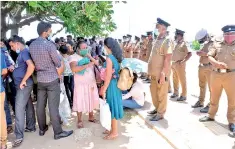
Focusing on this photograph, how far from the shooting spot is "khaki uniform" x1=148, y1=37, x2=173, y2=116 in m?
4.70

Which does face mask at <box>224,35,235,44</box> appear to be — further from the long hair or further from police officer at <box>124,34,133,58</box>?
police officer at <box>124,34,133,58</box>

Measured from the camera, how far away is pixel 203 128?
4.60 meters

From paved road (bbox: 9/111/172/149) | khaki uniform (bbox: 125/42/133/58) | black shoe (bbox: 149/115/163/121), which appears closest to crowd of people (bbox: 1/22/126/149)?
paved road (bbox: 9/111/172/149)

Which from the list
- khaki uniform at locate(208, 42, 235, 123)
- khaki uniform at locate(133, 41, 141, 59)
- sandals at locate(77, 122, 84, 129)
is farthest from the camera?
khaki uniform at locate(133, 41, 141, 59)

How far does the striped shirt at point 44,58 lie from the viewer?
395 centimetres

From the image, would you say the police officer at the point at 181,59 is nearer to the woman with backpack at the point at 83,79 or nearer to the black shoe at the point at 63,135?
the woman with backpack at the point at 83,79

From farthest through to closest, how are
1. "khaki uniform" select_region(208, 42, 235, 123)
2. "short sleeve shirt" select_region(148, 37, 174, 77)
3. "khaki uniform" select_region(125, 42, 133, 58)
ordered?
"khaki uniform" select_region(125, 42, 133, 58), "short sleeve shirt" select_region(148, 37, 174, 77), "khaki uniform" select_region(208, 42, 235, 123)

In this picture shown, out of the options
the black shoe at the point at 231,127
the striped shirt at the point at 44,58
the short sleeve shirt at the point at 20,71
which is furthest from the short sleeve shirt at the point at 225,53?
the short sleeve shirt at the point at 20,71

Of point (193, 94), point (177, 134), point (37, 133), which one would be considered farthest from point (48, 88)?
point (193, 94)

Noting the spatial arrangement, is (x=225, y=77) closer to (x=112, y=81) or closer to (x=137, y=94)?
(x=112, y=81)

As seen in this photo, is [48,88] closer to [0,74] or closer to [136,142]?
[0,74]

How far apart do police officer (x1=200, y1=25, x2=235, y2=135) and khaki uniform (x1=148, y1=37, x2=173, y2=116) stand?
31.3 inches

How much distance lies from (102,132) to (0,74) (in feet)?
6.40

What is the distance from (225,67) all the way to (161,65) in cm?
110
